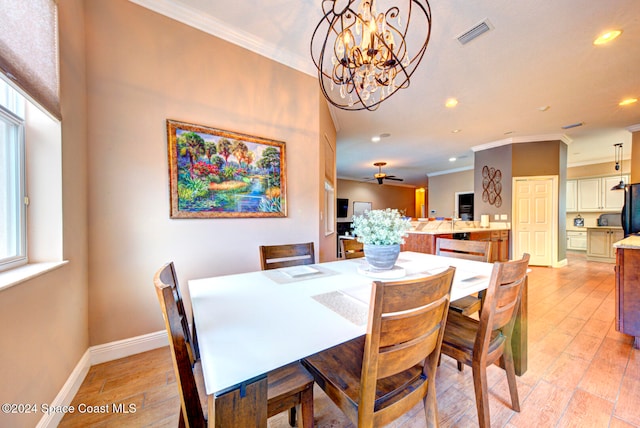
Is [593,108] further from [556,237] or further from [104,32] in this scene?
[104,32]

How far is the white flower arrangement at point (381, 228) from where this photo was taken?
4.69 ft

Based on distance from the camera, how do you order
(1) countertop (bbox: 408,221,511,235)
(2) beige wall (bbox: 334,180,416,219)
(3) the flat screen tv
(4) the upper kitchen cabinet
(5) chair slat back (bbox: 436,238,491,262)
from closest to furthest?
(5) chair slat back (bbox: 436,238,491,262)
(1) countertop (bbox: 408,221,511,235)
(4) the upper kitchen cabinet
(3) the flat screen tv
(2) beige wall (bbox: 334,180,416,219)

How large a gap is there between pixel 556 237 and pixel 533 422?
527cm

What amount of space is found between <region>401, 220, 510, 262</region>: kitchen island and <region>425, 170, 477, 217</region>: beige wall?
3145 mm

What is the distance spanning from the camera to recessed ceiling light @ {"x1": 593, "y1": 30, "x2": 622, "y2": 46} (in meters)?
2.11

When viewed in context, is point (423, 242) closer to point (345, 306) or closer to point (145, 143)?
point (345, 306)

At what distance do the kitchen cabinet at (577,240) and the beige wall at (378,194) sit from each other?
16.8 ft

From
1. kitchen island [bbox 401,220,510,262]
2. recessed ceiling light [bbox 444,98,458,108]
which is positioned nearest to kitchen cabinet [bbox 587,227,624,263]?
kitchen island [bbox 401,220,510,262]

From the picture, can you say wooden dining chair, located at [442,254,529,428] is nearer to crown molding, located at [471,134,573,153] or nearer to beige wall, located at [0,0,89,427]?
beige wall, located at [0,0,89,427]

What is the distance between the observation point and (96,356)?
1.74m

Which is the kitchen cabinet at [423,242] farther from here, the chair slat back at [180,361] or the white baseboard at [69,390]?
the white baseboard at [69,390]

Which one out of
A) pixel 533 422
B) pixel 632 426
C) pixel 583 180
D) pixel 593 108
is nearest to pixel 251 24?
pixel 533 422

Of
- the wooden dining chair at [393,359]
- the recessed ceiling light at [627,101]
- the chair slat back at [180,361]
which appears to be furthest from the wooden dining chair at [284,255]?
the recessed ceiling light at [627,101]

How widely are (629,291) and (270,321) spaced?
3.10 meters
